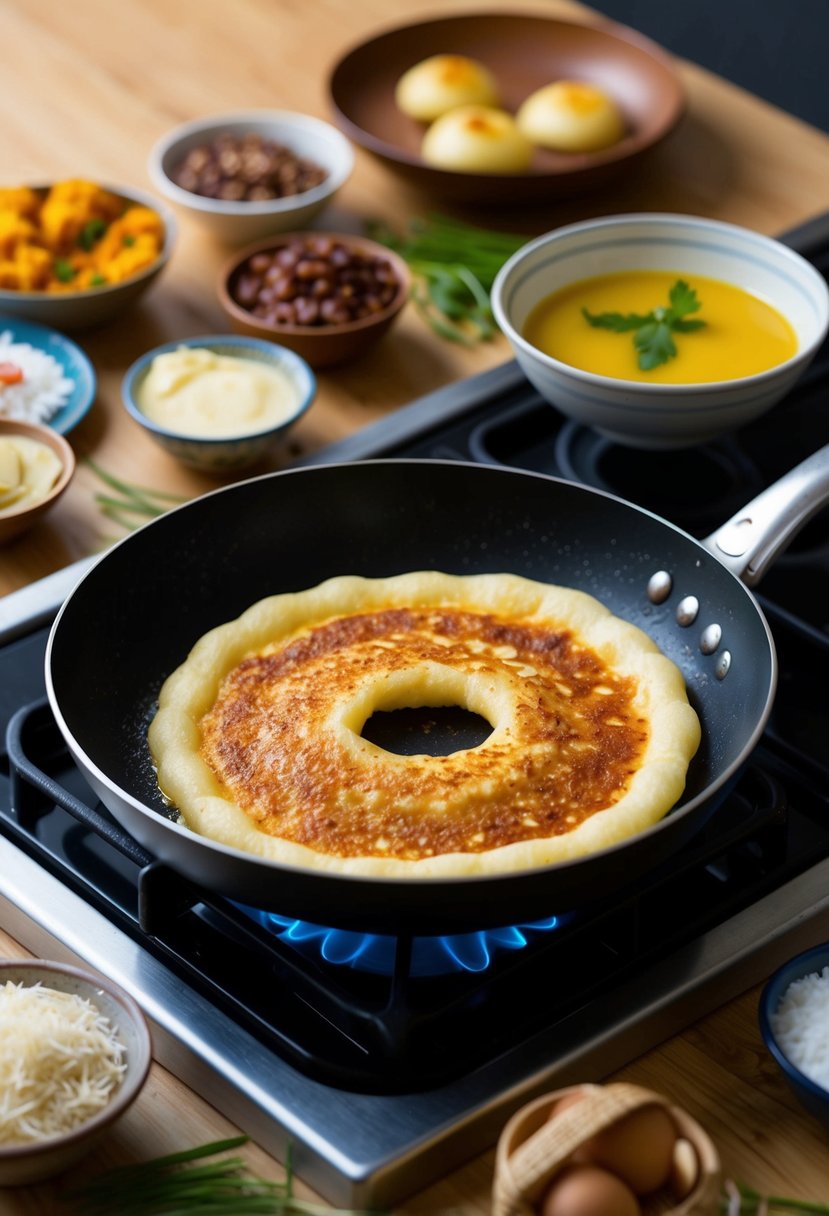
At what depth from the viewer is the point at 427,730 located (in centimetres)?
158

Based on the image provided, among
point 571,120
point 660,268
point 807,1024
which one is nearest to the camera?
point 807,1024

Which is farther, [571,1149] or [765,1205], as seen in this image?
[765,1205]

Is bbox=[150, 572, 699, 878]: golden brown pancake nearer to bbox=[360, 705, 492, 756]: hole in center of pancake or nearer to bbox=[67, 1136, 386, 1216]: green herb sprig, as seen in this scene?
bbox=[360, 705, 492, 756]: hole in center of pancake

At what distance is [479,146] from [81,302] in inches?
29.6

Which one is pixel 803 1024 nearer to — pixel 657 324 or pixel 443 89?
pixel 657 324

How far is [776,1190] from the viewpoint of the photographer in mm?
1215

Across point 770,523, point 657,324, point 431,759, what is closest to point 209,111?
point 657,324

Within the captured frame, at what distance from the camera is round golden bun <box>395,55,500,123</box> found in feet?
8.61

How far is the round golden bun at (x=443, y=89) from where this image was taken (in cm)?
262

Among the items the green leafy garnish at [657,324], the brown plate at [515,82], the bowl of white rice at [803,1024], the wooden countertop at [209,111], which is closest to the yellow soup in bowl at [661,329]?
the green leafy garnish at [657,324]

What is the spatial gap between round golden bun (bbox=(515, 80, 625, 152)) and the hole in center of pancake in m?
1.38

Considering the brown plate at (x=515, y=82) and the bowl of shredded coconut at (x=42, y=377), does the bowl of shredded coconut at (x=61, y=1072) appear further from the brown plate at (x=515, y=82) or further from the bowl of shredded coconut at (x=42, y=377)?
the brown plate at (x=515, y=82)

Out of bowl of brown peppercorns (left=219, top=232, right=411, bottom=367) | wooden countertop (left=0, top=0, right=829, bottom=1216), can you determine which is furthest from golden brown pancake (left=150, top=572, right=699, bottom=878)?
bowl of brown peppercorns (left=219, top=232, right=411, bottom=367)

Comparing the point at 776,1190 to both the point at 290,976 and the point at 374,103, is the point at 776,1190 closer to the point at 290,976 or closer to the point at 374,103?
the point at 290,976
